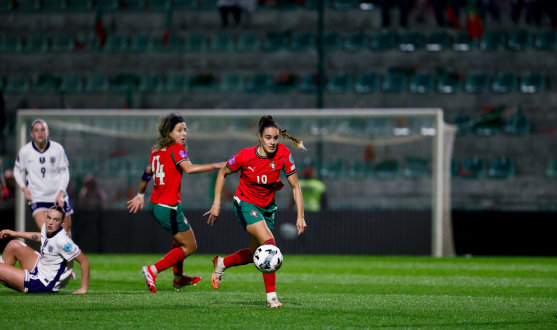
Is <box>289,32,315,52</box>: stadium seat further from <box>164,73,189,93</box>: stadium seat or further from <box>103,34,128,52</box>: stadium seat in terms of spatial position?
<box>103,34,128,52</box>: stadium seat

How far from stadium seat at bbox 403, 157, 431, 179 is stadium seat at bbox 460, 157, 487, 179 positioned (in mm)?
2504

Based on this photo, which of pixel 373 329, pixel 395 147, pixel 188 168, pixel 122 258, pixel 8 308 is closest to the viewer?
pixel 373 329

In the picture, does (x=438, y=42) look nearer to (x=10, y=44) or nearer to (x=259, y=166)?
(x=10, y=44)

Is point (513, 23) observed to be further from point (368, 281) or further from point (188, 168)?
point (188, 168)

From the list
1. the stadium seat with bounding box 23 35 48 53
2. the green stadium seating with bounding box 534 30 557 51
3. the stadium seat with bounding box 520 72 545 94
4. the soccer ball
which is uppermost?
the stadium seat with bounding box 23 35 48 53

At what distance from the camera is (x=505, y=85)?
777 inches

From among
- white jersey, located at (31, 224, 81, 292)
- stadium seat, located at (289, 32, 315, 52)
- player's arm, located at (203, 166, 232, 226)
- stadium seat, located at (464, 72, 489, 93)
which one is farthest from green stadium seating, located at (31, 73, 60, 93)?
player's arm, located at (203, 166, 232, 226)

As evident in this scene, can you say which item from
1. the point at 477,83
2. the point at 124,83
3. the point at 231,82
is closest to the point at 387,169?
the point at 477,83

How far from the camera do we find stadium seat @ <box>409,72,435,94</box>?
776 inches

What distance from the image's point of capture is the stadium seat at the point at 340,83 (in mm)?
20016

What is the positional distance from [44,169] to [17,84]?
13395mm

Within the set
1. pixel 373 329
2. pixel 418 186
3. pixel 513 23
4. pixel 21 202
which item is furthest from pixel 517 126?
pixel 373 329

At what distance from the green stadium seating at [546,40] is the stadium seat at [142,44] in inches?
422

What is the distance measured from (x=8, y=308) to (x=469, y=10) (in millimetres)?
16999
